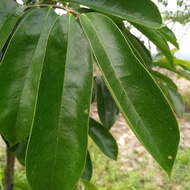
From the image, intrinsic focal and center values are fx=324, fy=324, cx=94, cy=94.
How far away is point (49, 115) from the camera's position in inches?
14.5

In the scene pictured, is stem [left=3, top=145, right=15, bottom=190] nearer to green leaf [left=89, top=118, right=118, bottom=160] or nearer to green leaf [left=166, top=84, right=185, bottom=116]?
green leaf [left=89, top=118, right=118, bottom=160]

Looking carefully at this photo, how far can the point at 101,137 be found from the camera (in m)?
0.90

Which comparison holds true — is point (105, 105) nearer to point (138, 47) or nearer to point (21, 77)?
point (138, 47)

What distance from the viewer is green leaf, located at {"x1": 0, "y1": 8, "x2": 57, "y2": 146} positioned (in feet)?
1.38

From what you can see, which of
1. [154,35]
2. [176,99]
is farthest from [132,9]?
[176,99]

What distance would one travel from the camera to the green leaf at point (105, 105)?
2.82ft

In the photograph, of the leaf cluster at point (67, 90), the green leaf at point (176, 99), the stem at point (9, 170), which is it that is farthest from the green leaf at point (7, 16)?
the green leaf at point (176, 99)

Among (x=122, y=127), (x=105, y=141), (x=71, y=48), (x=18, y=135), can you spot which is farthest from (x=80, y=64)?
(x=122, y=127)

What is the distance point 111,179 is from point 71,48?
2.41 metres

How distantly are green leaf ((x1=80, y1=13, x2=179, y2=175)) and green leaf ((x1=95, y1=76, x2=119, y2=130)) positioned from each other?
446mm

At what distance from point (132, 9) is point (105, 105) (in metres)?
0.41

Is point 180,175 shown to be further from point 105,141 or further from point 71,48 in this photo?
point 71,48

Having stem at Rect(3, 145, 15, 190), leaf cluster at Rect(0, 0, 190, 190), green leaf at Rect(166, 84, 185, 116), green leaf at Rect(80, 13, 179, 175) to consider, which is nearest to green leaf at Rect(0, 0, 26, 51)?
leaf cluster at Rect(0, 0, 190, 190)

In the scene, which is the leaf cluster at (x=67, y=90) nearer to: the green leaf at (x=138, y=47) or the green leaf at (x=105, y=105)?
the green leaf at (x=138, y=47)
